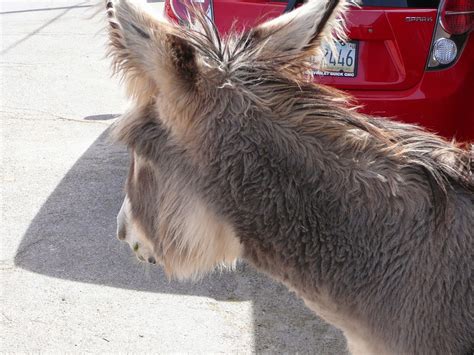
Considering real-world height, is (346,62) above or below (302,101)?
below

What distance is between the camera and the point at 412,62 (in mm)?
4660

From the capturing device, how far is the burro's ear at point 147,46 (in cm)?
216

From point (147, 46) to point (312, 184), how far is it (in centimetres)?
67

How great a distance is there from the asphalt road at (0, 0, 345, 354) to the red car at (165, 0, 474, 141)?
57.3 inches

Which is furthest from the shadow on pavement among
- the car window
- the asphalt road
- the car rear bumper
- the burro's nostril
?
the car window

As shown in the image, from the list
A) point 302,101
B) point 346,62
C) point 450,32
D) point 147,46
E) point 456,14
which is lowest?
point 346,62

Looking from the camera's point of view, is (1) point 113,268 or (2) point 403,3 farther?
(1) point 113,268

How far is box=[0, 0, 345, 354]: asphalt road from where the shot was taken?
4168mm

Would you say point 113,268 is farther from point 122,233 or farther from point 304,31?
point 304,31

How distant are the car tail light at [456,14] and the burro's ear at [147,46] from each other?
110 inches

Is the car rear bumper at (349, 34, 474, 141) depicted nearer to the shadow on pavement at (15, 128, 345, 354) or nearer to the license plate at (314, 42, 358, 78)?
the license plate at (314, 42, 358, 78)

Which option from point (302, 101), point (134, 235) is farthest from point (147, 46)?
point (134, 235)

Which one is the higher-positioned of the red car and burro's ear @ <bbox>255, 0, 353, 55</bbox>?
burro's ear @ <bbox>255, 0, 353, 55</bbox>

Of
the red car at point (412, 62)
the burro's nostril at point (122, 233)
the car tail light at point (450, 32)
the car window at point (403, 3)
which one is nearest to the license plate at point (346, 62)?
the red car at point (412, 62)
